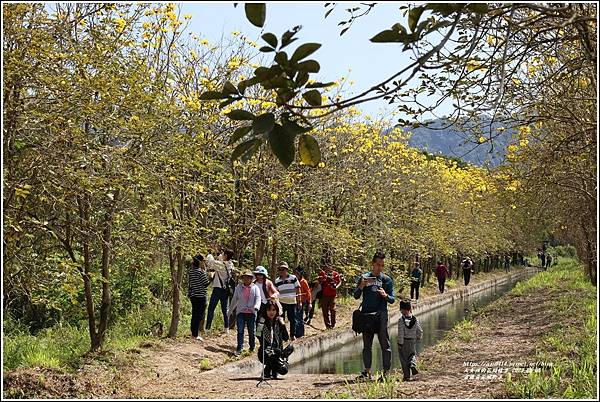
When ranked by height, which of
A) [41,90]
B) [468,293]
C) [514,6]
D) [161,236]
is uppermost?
[41,90]

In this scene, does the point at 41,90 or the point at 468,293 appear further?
the point at 468,293

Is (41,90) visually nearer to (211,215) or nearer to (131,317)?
(211,215)

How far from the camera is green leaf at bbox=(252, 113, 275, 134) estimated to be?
2.82m

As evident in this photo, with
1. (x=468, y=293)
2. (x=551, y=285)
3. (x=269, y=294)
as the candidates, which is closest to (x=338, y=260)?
(x=269, y=294)

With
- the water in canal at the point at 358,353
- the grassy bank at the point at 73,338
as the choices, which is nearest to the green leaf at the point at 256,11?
the grassy bank at the point at 73,338

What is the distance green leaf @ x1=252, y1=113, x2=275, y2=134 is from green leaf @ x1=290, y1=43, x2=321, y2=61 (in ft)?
0.86

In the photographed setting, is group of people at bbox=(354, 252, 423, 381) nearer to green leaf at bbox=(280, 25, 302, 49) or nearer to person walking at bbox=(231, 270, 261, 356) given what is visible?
person walking at bbox=(231, 270, 261, 356)

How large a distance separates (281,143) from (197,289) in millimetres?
11598

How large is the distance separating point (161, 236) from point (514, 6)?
27.2 ft

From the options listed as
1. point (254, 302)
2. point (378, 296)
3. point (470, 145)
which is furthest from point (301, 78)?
point (254, 302)

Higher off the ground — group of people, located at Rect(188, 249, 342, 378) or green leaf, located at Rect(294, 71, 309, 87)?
green leaf, located at Rect(294, 71, 309, 87)

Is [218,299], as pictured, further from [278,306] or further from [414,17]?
[414,17]

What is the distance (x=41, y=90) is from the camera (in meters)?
7.72

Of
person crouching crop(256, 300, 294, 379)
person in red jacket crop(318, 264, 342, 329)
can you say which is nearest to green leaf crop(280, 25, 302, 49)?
person crouching crop(256, 300, 294, 379)
